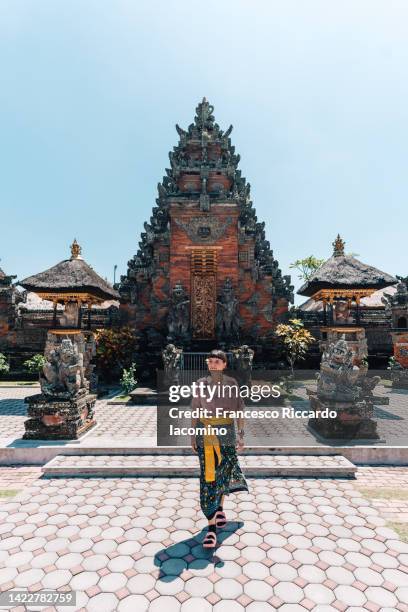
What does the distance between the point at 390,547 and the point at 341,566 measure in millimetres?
840

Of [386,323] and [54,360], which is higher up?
[386,323]

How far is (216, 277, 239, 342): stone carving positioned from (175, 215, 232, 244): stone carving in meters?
2.67

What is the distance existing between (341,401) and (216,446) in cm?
462

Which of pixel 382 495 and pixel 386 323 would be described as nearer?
pixel 382 495

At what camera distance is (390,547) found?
3.74 meters

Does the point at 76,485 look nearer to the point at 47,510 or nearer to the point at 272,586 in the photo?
the point at 47,510

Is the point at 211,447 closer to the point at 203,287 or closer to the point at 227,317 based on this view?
the point at 227,317

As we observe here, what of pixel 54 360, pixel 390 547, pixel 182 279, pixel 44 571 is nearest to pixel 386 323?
pixel 182 279

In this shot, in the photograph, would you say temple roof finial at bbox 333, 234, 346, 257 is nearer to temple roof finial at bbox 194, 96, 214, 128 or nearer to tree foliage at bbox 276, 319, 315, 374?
tree foliage at bbox 276, 319, 315, 374

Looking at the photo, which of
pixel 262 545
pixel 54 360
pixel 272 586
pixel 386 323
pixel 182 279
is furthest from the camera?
pixel 386 323

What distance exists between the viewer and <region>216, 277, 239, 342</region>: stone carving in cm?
1465

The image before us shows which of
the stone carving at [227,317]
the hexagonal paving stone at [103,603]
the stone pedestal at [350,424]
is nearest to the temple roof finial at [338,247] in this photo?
the stone pedestal at [350,424]

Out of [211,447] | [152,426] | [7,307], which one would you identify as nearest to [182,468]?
[211,447]

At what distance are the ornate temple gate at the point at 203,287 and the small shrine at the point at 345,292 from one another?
706 centimetres
